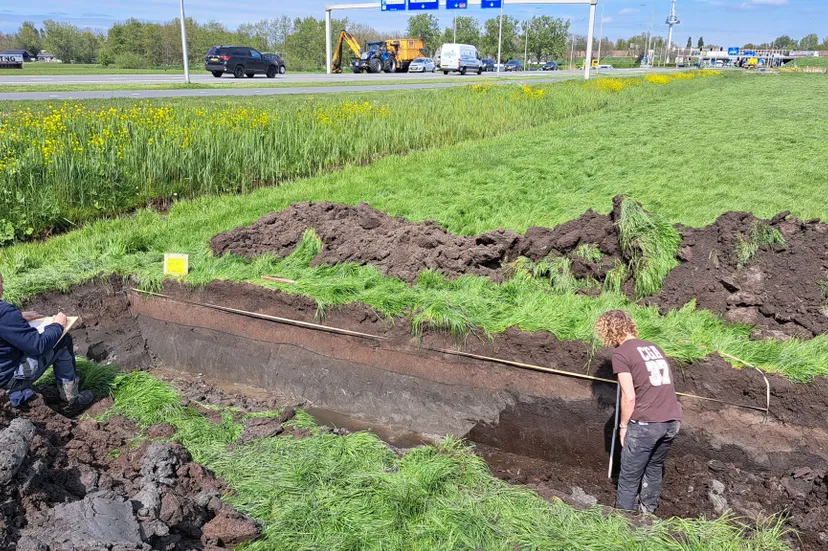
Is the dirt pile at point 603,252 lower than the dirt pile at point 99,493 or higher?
higher

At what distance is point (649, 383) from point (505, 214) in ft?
15.4

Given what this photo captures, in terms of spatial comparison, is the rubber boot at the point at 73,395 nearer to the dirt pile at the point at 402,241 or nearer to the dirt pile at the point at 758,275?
the dirt pile at the point at 402,241

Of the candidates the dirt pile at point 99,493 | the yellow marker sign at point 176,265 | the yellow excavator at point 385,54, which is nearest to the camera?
the dirt pile at point 99,493

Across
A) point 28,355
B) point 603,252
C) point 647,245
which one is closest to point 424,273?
point 603,252

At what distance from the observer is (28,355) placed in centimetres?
411

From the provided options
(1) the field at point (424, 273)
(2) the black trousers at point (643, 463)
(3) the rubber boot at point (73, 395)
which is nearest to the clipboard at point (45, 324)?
(3) the rubber boot at point (73, 395)

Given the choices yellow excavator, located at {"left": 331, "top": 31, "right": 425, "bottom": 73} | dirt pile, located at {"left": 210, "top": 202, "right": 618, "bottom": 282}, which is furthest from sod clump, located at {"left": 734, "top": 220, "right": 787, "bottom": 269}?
yellow excavator, located at {"left": 331, "top": 31, "right": 425, "bottom": 73}

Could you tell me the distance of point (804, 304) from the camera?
Result: 192 inches

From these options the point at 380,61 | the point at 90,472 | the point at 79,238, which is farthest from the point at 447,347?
the point at 380,61

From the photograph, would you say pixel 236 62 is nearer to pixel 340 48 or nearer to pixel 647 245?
pixel 340 48

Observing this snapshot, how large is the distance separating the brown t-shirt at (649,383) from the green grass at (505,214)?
814 mm

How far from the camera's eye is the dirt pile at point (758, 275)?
15.8 ft

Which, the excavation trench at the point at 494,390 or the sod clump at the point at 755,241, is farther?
the sod clump at the point at 755,241

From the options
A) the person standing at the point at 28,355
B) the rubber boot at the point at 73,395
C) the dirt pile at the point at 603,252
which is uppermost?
the dirt pile at the point at 603,252
